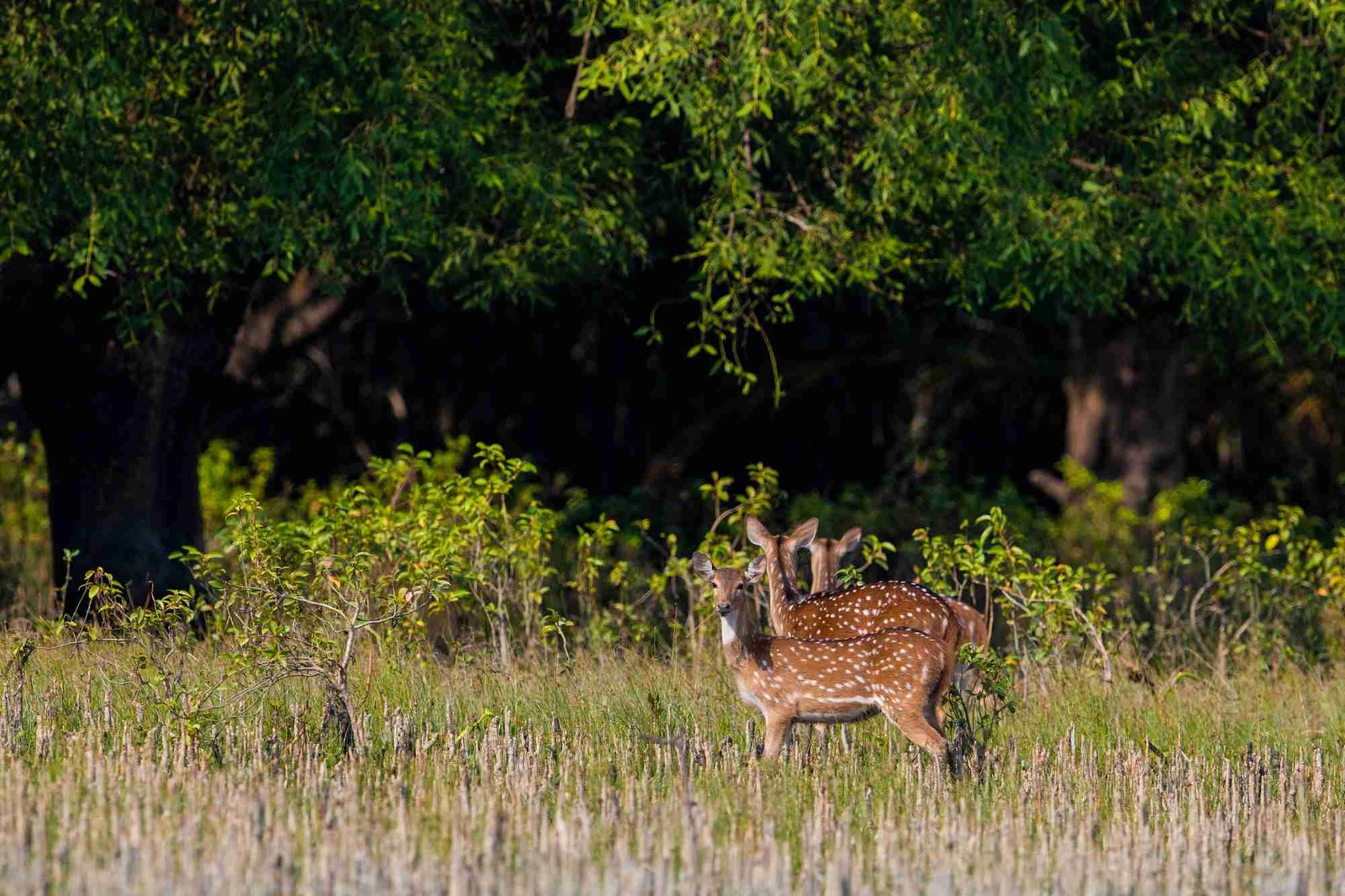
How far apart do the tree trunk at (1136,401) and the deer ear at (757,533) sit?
987 cm

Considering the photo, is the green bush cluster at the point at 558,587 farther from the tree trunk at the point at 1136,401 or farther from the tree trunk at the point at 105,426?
the tree trunk at the point at 1136,401

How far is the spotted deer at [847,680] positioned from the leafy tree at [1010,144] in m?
3.52

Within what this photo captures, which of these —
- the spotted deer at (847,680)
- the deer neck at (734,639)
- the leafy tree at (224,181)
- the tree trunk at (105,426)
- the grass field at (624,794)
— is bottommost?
the grass field at (624,794)

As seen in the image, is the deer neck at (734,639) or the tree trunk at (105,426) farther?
the tree trunk at (105,426)

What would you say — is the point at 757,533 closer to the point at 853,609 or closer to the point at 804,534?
the point at 804,534

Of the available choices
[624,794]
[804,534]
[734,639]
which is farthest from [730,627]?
[804,534]

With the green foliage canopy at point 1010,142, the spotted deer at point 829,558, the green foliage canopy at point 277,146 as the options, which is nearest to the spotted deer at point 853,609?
the spotted deer at point 829,558

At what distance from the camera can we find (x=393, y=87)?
11938mm

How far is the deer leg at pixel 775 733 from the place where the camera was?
9383mm

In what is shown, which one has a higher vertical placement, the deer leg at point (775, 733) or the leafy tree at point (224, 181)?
the leafy tree at point (224, 181)

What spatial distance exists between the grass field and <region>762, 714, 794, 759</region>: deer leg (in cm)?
17

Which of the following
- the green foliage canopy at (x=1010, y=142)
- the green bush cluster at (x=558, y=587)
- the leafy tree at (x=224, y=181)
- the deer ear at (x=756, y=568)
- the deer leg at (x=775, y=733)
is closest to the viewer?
the deer leg at (x=775, y=733)

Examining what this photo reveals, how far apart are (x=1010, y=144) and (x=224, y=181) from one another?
4.87 metres

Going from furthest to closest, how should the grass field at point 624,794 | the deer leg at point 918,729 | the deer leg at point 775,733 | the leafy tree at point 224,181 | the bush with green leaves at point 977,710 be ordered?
the leafy tree at point 224,181, the deer leg at point 775,733, the bush with green leaves at point 977,710, the deer leg at point 918,729, the grass field at point 624,794
